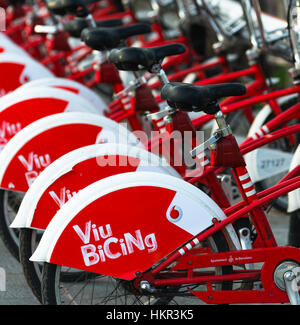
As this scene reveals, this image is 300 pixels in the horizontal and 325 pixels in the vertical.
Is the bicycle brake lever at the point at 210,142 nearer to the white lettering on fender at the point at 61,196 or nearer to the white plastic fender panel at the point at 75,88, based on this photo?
the white lettering on fender at the point at 61,196

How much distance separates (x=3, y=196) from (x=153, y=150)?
818mm

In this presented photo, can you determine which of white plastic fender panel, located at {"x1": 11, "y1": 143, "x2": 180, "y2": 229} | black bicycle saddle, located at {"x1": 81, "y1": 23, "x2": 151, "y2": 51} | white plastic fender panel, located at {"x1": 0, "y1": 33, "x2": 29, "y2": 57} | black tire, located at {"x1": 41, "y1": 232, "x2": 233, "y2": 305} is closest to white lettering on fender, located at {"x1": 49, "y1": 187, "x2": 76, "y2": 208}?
white plastic fender panel, located at {"x1": 11, "y1": 143, "x2": 180, "y2": 229}

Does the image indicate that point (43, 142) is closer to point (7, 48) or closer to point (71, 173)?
point (71, 173)

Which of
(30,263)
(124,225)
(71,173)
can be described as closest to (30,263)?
(30,263)

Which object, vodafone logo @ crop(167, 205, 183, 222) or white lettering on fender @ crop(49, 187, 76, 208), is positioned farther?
white lettering on fender @ crop(49, 187, 76, 208)

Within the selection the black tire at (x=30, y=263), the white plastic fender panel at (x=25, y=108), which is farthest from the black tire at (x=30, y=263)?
the white plastic fender panel at (x=25, y=108)

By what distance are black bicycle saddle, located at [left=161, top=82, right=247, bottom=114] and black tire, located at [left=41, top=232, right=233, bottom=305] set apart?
54cm

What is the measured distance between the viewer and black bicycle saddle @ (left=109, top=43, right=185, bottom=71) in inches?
148

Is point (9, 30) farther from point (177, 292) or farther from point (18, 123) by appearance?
point (177, 292)

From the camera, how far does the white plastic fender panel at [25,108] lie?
456cm

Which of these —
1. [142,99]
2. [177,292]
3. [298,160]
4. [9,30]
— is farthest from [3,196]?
[9,30]

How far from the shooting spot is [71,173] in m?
3.66

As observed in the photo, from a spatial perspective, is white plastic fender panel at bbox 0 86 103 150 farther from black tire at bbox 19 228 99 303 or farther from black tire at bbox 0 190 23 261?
black tire at bbox 19 228 99 303

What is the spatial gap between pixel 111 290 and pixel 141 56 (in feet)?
3.59
